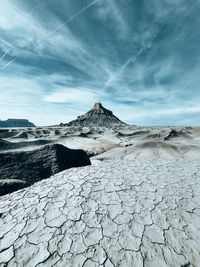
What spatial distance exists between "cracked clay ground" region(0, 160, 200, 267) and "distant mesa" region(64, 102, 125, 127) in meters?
56.7

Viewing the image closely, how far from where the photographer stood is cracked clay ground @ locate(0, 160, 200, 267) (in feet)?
5.66

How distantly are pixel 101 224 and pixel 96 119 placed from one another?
218ft

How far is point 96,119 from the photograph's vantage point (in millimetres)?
67875

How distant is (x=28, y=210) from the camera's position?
2.35 meters

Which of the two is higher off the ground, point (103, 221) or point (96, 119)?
point (96, 119)

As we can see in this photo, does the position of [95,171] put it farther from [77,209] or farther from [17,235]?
[17,235]

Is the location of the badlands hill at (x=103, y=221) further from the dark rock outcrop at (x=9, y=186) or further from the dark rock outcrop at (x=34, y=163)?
the dark rock outcrop at (x=34, y=163)

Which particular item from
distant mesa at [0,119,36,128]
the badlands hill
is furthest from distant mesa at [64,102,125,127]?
distant mesa at [0,119,36,128]

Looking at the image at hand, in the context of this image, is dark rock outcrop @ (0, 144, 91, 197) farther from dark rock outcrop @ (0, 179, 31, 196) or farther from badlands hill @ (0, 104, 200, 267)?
dark rock outcrop @ (0, 179, 31, 196)

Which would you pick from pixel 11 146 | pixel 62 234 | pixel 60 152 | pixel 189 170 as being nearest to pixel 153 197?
pixel 62 234

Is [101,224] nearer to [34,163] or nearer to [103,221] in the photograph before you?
[103,221]

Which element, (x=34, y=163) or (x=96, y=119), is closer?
(x=34, y=163)

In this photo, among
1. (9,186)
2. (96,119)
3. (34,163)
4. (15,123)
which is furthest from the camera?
(15,123)

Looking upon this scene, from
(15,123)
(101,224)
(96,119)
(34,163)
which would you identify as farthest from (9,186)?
(15,123)
